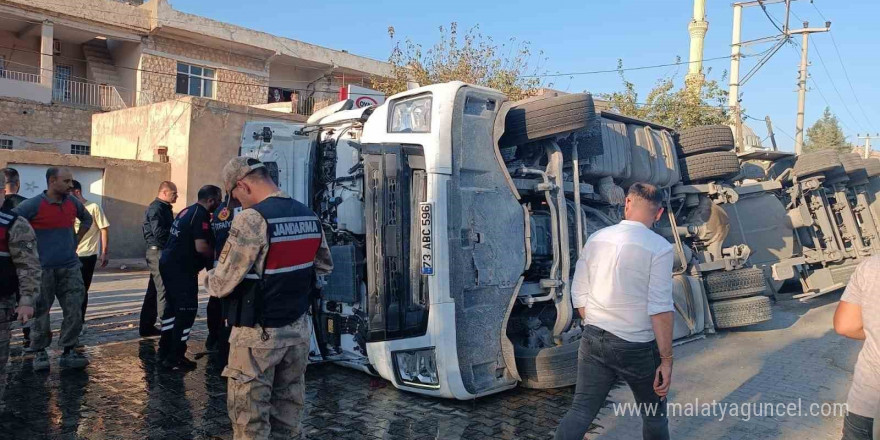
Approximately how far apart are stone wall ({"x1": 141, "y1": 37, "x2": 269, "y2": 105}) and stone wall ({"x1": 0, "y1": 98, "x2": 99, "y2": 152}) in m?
2.30

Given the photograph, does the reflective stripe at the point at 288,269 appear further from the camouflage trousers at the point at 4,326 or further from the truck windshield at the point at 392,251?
the camouflage trousers at the point at 4,326

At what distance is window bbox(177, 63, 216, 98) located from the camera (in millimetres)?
22141

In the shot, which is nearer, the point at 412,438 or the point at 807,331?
the point at 412,438

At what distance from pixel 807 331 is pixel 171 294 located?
6777 millimetres

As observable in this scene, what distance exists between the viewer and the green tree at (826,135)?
48906 mm

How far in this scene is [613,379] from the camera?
319cm

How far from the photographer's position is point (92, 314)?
7.77 meters

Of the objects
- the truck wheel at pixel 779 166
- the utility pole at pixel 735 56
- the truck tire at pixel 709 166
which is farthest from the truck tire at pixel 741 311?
the utility pole at pixel 735 56

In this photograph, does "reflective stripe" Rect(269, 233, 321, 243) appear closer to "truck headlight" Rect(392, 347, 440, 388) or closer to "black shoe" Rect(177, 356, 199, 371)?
"truck headlight" Rect(392, 347, 440, 388)

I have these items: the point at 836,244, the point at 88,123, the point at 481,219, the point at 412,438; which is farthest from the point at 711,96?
the point at 88,123

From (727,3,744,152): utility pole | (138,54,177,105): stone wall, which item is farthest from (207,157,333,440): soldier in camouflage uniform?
(727,3,744,152): utility pole

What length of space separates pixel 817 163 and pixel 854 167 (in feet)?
2.95

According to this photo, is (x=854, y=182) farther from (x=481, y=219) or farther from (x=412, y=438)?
(x=412, y=438)

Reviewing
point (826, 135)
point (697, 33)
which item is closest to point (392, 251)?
point (697, 33)
